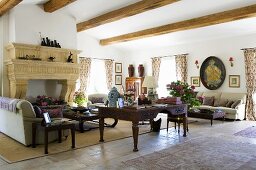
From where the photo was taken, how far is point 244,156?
424 cm

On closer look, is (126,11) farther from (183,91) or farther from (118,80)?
(118,80)

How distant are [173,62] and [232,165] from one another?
7021 millimetres

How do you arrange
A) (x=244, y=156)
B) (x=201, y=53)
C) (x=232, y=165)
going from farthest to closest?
(x=201, y=53) → (x=244, y=156) → (x=232, y=165)

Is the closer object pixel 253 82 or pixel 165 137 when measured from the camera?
pixel 165 137

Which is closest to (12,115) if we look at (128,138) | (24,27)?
(128,138)

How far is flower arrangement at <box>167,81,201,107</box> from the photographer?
6840 mm

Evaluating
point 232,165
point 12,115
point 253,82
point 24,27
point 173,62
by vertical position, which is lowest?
point 232,165

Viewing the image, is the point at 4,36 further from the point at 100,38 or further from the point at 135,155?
the point at 135,155

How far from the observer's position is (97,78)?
436 inches

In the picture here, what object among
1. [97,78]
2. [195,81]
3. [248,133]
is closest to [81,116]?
[248,133]

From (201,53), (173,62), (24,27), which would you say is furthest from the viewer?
(173,62)

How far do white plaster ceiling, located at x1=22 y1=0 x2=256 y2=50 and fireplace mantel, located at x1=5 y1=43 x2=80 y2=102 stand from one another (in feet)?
4.53

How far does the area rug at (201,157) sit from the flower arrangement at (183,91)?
6.42 ft

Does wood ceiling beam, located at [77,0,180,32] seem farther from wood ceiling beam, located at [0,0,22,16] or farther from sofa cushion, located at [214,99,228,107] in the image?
sofa cushion, located at [214,99,228,107]
